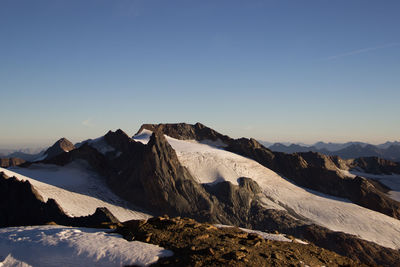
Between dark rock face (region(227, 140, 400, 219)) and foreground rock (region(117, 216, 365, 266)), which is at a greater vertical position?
foreground rock (region(117, 216, 365, 266))

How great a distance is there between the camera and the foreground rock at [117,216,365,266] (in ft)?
36.6

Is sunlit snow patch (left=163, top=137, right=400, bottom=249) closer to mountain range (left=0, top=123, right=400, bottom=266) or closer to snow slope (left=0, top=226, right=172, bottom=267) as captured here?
mountain range (left=0, top=123, right=400, bottom=266)

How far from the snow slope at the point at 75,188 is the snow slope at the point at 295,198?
15.6 metres

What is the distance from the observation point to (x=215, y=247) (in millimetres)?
12195

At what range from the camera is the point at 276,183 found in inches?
2501

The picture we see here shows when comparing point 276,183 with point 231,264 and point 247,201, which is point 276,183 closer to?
point 247,201

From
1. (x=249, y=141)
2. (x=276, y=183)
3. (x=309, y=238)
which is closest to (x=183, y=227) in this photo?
(x=309, y=238)

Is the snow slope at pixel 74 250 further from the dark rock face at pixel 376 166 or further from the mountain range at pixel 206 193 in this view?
the dark rock face at pixel 376 166

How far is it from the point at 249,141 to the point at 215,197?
1161 inches

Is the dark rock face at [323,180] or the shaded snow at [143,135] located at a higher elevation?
the shaded snow at [143,135]

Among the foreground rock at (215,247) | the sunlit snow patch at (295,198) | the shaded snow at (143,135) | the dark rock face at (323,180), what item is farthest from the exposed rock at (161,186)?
the foreground rock at (215,247)

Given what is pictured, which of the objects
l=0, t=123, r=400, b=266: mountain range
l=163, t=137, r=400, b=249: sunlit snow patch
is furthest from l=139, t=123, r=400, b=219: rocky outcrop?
l=163, t=137, r=400, b=249: sunlit snow patch

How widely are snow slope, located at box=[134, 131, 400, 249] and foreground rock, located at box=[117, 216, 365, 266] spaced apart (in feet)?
129

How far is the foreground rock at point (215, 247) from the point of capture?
11148mm
